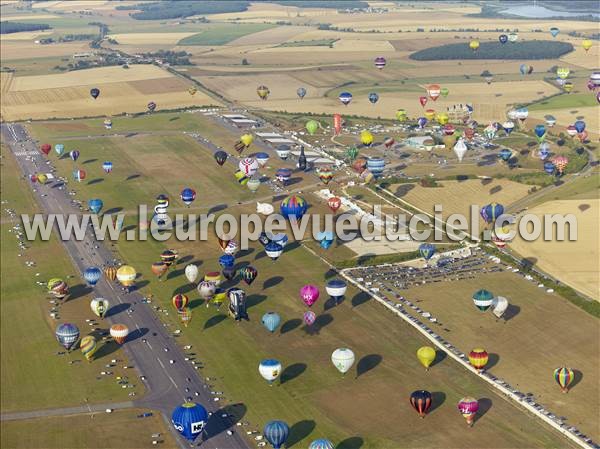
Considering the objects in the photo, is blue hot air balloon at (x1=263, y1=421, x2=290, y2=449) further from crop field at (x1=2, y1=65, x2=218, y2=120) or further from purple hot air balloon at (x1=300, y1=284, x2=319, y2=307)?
crop field at (x1=2, y1=65, x2=218, y2=120)

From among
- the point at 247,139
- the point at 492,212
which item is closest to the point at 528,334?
the point at 492,212

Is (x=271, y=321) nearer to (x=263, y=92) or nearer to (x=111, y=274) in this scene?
(x=111, y=274)

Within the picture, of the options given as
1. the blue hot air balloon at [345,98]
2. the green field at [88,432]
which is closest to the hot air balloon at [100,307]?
the green field at [88,432]

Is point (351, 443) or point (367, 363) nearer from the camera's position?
point (351, 443)

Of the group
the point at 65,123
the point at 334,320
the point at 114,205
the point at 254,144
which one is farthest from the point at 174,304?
the point at 65,123

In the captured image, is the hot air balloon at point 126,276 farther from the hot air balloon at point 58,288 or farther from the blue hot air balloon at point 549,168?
the blue hot air balloon at point 549,168

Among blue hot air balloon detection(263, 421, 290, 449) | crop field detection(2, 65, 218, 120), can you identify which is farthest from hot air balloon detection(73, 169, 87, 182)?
blue hot air balloon detection(263, 421, 290, 449)

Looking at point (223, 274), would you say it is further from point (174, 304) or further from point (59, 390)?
point (59, 390)

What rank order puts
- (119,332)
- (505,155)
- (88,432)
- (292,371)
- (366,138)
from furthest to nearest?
(366,138)
(505,155)
(119,332)
(292,371)
(88,432)
